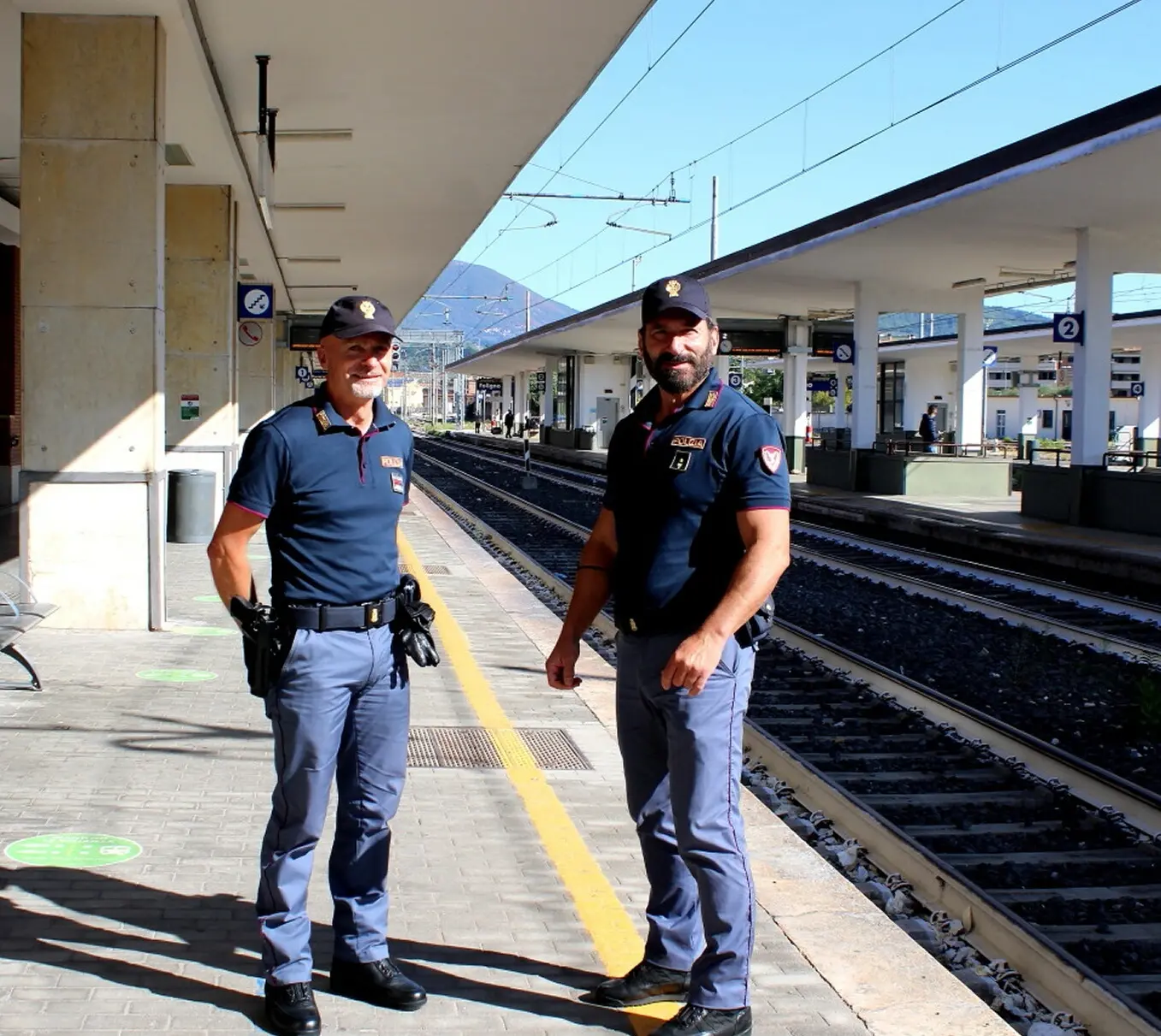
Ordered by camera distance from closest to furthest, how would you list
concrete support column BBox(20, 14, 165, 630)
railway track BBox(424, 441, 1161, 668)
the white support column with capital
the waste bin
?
concrete support column BBox(20, 14, 165, 630), railway track BBox(424, 441, 1161, 668), the waste bin, the white support column with capital

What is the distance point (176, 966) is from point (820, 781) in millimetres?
3672

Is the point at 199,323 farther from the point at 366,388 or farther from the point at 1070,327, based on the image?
the point at 366,388

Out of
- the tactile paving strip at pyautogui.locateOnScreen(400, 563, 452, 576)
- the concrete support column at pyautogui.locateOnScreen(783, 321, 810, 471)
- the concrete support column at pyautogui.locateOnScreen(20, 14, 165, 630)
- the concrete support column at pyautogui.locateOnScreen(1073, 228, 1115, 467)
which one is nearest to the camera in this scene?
the concrete support column at pyautogui.locateOnScreen(20, 14, 165, 630)

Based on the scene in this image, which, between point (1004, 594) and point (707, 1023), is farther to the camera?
point (1004, 594)

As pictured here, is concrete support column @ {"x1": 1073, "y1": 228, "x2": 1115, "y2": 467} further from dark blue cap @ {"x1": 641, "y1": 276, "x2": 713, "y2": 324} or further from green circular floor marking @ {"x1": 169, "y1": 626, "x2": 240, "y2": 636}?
dark blue cap @ {"x1": 641, "y1": 276, "x2": 713, "y2": 324}

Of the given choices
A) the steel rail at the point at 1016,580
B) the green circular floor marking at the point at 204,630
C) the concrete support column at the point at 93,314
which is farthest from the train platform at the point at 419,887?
the steel rail at the point at 1016,580

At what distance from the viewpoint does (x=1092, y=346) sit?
72.8 ft

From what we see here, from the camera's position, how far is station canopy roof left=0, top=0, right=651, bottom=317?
11.3 m

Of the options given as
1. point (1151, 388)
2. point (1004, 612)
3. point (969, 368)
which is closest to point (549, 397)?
point (1151, 388)

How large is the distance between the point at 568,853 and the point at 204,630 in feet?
19.0

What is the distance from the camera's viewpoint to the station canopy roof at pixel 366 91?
444 inches

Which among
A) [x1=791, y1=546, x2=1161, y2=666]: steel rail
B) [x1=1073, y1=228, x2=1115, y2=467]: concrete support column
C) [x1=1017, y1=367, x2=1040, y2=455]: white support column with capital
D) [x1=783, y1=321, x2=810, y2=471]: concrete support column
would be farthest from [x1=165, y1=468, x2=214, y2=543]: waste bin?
[x1=1017, y1=367, x2=1040, y2=455]: white support column with capital

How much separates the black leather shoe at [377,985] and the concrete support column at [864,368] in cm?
2825

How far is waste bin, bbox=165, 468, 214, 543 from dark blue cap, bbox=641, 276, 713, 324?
1377cm
